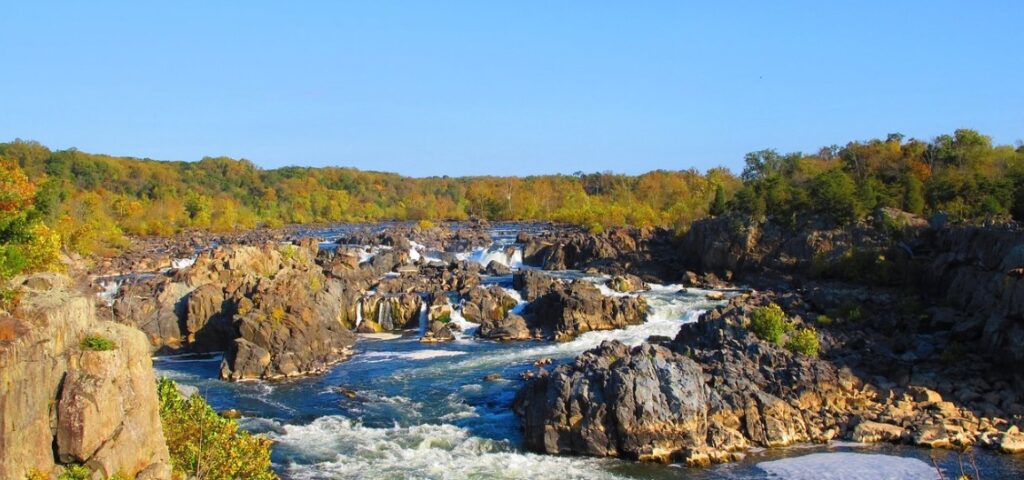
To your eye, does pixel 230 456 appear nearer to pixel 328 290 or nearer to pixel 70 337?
pixel 70 337

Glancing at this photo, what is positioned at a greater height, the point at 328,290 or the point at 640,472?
the point at 328,290

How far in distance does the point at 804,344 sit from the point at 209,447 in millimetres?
22581

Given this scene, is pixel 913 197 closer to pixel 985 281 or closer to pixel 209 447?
pixel 985 281

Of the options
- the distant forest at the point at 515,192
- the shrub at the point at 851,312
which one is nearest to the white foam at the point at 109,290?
the distant forest at the point at 515,192

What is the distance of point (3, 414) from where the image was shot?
13727 millimetres

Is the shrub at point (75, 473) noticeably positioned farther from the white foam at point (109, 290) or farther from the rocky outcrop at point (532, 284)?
the rocky outcrop at point (532, 284)

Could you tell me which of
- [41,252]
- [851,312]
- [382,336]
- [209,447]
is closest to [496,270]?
[382,336]

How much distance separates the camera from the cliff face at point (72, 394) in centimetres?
1398

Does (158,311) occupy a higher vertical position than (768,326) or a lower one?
higher

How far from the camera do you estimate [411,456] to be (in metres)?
25.3

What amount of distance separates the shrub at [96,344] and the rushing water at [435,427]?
8346mm

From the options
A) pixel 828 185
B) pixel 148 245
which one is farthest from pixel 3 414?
pixel 148 245

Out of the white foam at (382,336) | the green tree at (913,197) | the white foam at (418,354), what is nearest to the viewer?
the white foam at (418,354)

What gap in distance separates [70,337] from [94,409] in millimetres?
1459
